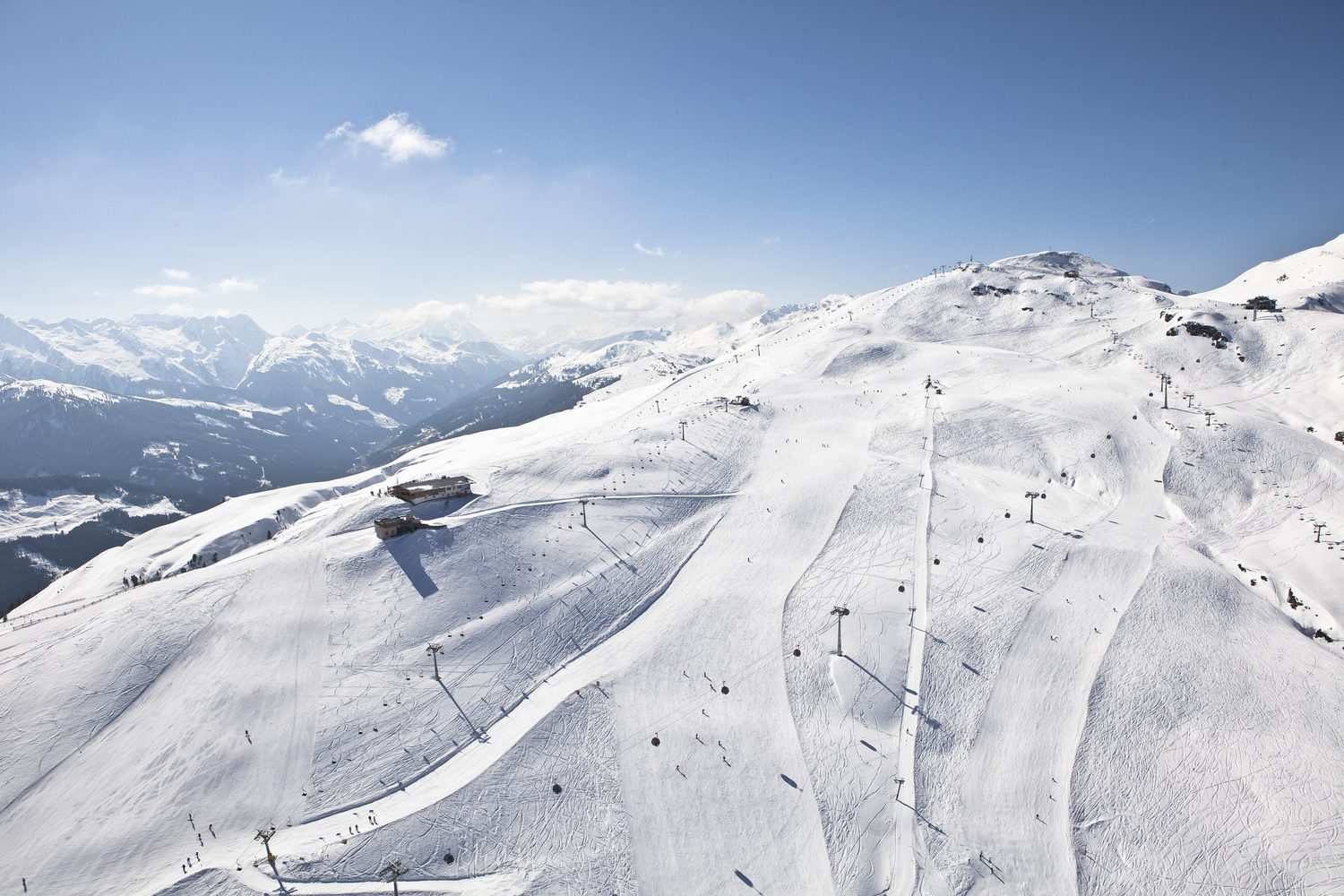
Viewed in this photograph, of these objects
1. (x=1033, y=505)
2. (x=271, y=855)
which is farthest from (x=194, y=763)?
(x=1033, y=505)

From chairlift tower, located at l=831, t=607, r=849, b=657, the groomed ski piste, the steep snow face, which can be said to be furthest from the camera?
the steep snow face

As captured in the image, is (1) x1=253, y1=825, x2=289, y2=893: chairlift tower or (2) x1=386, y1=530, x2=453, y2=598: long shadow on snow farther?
(2) x1=386, y1=530, x2=453, y2=598: long shadow on snow

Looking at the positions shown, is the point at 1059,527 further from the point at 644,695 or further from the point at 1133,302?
the point at 1133,302

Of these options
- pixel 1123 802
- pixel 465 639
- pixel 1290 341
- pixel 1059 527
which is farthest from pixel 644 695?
pixel 1290 341

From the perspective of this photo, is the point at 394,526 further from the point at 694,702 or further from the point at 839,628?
the point at 839,628

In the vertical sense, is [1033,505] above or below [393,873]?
above

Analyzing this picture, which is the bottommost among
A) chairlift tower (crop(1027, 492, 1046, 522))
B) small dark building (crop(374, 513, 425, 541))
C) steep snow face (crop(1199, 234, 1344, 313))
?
chairlift tower (crop(1027, 492, 1046, 522))

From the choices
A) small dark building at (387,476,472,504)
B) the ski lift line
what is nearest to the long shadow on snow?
small dark building at (387,476,472,504)

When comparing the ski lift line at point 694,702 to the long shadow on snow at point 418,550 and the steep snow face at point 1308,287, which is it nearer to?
the long shadow on snow at point 418,550

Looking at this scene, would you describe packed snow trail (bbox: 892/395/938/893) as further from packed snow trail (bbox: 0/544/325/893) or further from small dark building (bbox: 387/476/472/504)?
small dark building (bbox: 387/476/472/504)
